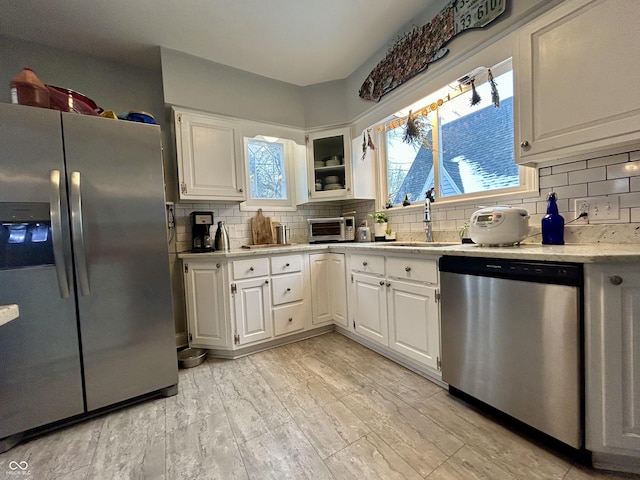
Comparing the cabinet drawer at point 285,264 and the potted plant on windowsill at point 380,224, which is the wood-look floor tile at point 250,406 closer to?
the cabinet drawer at point 285,264

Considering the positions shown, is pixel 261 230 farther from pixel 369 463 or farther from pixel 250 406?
pixel 369 463

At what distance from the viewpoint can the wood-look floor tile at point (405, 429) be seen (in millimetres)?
→ 1239

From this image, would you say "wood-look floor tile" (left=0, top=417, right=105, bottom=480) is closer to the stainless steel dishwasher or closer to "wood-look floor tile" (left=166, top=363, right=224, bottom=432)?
"wood-look floor tile" (left=166, top=363, right=224, bottom=432)

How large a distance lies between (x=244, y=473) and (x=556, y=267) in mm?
1642

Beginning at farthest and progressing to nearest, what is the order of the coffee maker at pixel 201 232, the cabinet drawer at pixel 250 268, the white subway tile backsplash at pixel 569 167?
1. the coffee maker at pixel 201 232
2. the cabinet drawer at pixel 250 268
3. the white subway tile backsplash at pixel 569 167

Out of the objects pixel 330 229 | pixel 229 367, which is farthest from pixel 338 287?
pixel 229 367

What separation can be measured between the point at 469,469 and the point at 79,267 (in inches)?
86.6

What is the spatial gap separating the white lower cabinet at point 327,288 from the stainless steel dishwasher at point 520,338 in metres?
1.13

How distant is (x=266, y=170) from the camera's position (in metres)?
3.07

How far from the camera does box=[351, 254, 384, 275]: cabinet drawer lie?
2151mm

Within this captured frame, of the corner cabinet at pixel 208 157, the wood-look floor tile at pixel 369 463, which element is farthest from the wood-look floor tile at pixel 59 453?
the corner cabinet at pixel 208 157

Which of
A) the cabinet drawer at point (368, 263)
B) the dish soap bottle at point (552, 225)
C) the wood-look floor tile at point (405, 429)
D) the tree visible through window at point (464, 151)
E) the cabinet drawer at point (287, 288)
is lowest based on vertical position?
the wood-look floor tile at point (405, 429)

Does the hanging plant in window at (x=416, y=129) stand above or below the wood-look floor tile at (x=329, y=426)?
above

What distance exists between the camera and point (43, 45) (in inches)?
87.4
